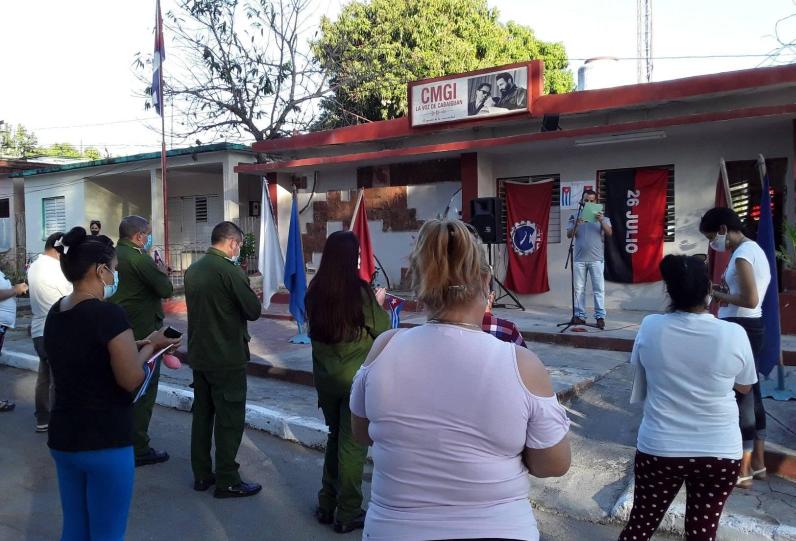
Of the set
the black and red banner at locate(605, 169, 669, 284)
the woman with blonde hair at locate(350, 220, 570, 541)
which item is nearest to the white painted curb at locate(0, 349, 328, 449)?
the woman with blonde hair at locate(350, 220, 570, 541)

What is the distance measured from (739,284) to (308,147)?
11.4 metres

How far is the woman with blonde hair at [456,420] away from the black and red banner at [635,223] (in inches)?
377

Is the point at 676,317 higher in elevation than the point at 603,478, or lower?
higher

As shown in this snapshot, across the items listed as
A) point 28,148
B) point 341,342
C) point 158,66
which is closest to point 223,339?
point 341,342

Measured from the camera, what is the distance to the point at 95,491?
286 centimetres

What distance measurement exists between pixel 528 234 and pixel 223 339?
8.43 meters

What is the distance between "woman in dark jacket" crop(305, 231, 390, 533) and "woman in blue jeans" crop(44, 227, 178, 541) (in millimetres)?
1168

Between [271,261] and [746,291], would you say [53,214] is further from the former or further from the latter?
[746,291]

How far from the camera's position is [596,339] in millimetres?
8664

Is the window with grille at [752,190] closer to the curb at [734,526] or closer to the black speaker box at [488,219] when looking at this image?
the black speaker box at [488,219]

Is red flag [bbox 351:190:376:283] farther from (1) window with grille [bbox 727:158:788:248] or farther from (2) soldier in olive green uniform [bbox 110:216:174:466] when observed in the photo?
(1) window with grille [bbox 727:158:788:248]

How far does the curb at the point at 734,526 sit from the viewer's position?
3715 mm

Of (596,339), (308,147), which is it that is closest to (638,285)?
(596,339)

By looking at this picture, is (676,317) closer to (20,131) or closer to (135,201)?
(135,201)
